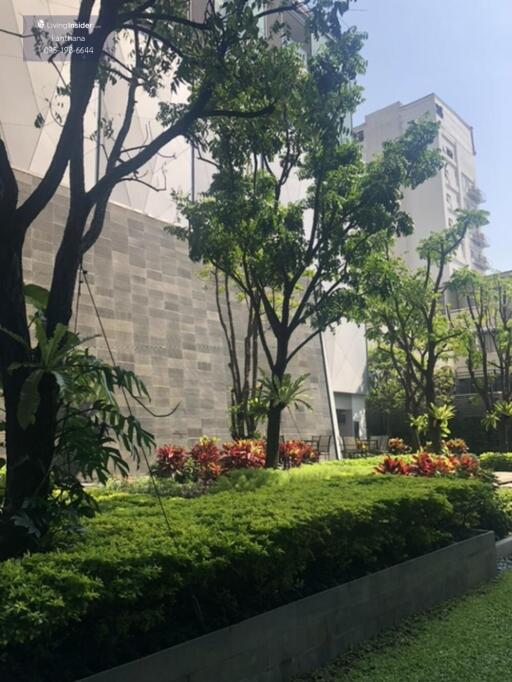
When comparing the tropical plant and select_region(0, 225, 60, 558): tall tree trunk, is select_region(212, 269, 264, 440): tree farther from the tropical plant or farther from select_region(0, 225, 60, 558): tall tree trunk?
the tropical plant

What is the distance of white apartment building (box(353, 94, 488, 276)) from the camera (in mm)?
46094

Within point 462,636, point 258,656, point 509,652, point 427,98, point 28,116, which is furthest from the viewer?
point 427,98

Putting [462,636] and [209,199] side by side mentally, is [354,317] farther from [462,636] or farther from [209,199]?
[462,636]

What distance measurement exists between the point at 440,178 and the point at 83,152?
4610 centimetres

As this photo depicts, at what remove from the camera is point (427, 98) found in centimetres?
4791

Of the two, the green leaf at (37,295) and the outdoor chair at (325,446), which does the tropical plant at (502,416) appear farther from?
the green leaf at (37,295)

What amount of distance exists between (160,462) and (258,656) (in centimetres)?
943

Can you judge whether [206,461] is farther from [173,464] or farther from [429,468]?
[429,468]

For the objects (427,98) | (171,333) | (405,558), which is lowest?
(405,558)

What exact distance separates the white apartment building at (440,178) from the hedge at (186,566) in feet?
130

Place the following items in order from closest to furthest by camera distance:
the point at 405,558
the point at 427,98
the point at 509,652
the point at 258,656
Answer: the point at 258,656 < the point at 509,652 < the point at 405,558 < the point at 427,98

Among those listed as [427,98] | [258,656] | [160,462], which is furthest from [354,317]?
[427,98]

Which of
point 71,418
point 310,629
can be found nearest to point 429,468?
point 310,629

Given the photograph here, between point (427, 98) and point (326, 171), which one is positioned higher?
point (427, 98)
